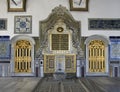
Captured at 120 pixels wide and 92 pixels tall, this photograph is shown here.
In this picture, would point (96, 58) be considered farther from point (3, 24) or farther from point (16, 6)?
point (3, 24)

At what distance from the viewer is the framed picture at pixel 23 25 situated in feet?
42.6

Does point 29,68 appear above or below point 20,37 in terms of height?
below

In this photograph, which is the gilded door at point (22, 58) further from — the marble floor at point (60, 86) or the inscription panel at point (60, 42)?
the marble floor at point (60, 86)

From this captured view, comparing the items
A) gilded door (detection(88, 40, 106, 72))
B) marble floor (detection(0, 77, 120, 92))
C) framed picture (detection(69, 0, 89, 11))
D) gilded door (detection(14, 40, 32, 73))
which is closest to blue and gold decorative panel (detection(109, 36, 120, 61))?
gilded door (detection(88, 40, 106, 72))

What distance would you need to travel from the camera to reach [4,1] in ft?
43.0

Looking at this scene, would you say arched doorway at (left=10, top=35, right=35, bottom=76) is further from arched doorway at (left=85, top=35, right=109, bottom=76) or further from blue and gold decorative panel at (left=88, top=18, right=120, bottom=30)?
blue and gold decorative panel at (left=88, top=18, right=120, bottom=30)

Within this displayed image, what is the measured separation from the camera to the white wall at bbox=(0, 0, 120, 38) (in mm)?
12992

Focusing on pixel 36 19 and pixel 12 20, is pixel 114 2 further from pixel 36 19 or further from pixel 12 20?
pixel 12 20

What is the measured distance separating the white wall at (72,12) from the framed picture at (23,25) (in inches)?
5.9

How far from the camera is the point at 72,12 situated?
13070mm

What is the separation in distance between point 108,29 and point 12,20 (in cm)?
391

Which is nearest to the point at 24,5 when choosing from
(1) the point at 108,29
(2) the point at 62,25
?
(2) the point at 62,25

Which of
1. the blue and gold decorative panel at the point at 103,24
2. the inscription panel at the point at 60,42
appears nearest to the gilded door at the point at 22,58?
the inscription panel at the point at 60,42

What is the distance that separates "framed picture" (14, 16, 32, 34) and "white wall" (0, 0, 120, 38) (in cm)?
15
